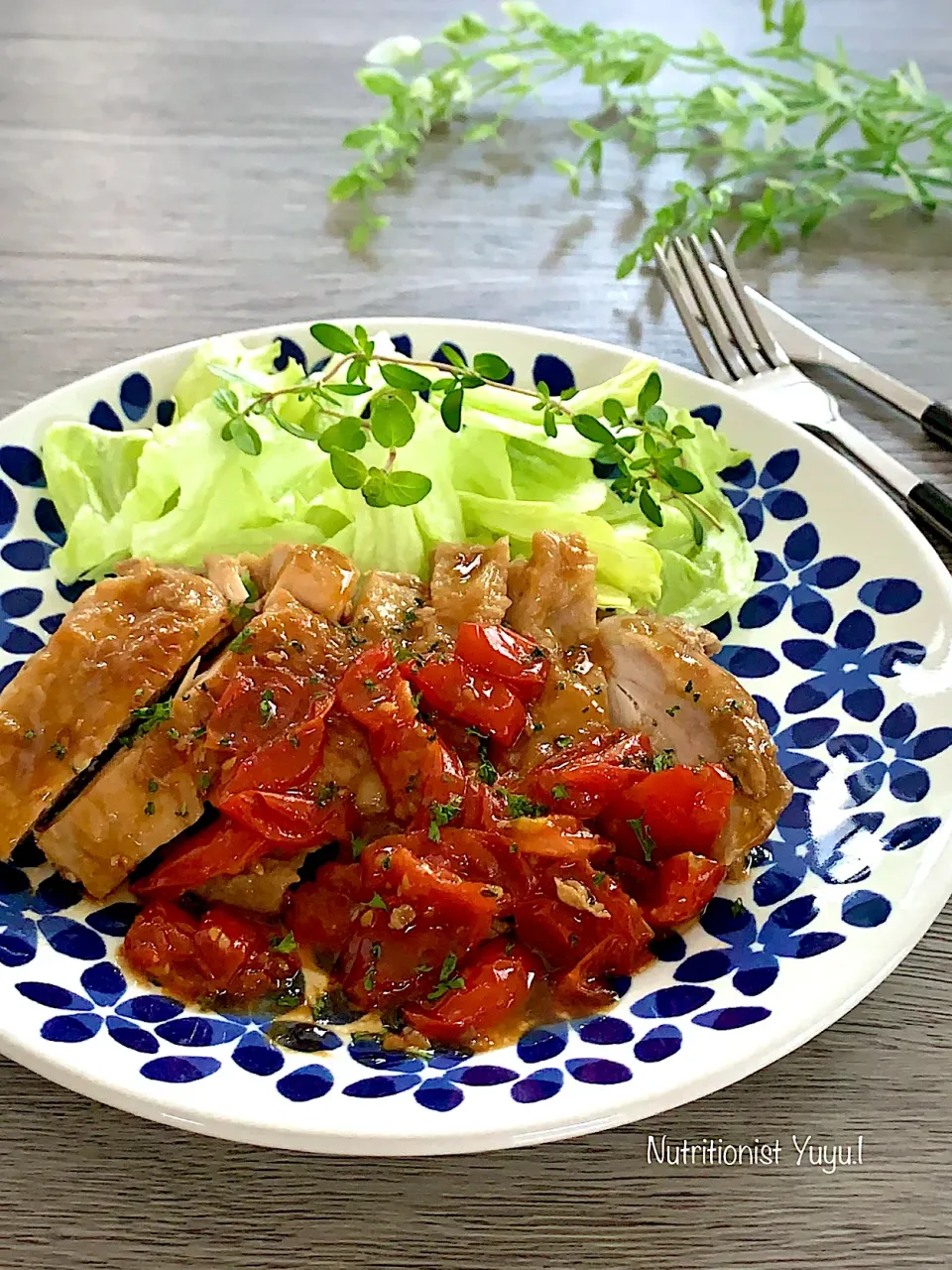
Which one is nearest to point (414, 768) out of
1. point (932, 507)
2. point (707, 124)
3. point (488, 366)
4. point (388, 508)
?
point (388, 508)

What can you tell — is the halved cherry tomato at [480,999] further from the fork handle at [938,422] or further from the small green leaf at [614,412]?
the fork handle at [938,422]

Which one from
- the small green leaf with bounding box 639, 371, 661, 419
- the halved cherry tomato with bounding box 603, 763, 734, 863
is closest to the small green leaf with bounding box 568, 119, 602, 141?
the small green leaf with bounding box 639, 371, 661, 419

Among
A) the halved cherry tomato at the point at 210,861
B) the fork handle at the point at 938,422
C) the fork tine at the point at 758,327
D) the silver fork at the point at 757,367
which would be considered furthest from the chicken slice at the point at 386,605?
the fork handle at the point at 938,422

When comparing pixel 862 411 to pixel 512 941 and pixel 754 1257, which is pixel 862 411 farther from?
pixel 754 1257

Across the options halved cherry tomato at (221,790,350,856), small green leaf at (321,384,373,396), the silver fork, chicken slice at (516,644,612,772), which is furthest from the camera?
the silver fork

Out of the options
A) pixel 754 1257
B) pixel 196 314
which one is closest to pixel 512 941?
pixel 754 1257

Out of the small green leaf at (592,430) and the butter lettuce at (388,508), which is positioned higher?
the small green leaf at (592,430)

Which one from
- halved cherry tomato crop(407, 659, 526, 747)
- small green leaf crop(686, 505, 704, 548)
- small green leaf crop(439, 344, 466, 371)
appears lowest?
halved cherry tomato crop(407, 659, 526, 747)

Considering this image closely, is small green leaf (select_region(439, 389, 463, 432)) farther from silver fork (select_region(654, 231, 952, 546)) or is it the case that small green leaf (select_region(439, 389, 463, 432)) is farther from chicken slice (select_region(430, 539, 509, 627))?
silver fork (select_region(654, 231, 952, 546))
